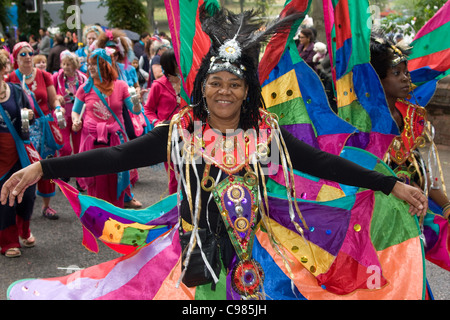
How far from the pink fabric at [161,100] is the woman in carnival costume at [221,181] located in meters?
2.91

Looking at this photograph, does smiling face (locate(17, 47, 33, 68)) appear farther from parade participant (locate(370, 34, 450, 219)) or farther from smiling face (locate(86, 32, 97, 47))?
parade participant (locate(370, 34, 450, 219))

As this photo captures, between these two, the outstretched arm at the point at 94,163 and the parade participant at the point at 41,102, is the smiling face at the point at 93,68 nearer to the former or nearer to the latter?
the parade participant at the point at 41,102

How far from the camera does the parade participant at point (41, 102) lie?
5715mm

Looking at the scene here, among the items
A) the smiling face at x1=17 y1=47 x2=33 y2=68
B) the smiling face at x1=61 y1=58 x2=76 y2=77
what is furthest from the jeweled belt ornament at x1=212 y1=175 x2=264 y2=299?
the smiling face at x1=61 y1=58 x2=76 y2=77

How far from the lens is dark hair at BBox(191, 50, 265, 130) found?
250 centimetres

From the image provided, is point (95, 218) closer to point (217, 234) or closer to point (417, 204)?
point (217, 234)

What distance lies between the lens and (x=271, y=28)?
8.12 feet

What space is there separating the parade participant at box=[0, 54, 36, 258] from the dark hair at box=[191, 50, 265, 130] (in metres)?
2.71

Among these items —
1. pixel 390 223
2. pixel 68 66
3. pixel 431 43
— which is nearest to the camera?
pixel 390 223

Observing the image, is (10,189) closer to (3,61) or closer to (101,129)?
(3,61)

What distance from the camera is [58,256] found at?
4.98 meters

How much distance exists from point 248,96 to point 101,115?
10.6 ft

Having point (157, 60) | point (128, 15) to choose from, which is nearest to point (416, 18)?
point (157, 60)
